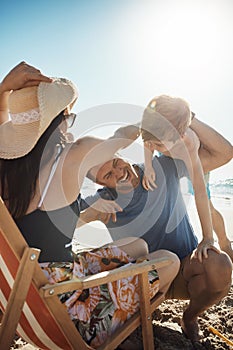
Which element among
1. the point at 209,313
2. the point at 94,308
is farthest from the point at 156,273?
the point at 209,313

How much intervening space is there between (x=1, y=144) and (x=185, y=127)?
1248mm

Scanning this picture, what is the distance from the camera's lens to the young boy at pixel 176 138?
2557 mm

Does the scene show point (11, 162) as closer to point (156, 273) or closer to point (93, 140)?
point (93, 140)

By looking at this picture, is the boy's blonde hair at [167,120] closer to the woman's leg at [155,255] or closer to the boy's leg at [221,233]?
the woman's leg at [155,255]

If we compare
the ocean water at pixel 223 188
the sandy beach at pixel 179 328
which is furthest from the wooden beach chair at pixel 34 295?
the ocean water at pixel 223 188

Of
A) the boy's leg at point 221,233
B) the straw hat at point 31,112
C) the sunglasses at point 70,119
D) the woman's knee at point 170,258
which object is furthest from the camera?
the boy's leg at point 221,233

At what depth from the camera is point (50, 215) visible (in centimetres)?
177

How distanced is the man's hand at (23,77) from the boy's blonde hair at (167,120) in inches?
37.7

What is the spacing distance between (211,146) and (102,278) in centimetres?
156

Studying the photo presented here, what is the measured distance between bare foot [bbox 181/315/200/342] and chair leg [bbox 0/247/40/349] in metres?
1.40

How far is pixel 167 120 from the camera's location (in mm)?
2580

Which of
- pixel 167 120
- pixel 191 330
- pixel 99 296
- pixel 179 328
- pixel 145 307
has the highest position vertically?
pixel 167 120

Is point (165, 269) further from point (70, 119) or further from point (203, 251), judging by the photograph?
point (70, 119)

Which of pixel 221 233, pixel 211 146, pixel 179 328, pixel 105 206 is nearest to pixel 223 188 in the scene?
pixel 221 233
